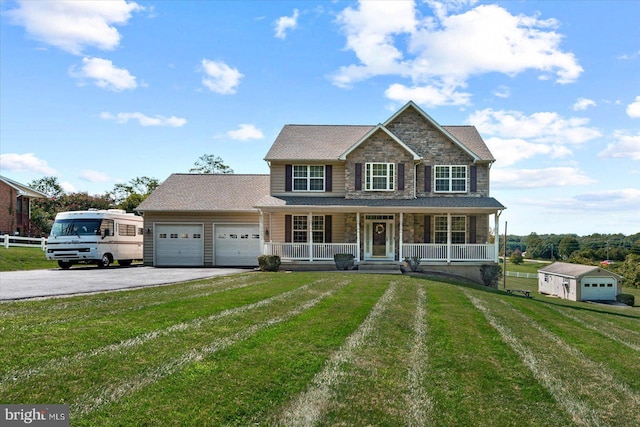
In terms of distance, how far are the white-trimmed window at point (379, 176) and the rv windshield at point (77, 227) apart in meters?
13.4

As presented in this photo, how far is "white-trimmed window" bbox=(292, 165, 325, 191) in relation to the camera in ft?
78.9

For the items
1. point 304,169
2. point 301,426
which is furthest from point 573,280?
point 301,426

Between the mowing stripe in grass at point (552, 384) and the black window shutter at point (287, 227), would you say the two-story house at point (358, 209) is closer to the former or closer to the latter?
the black window shutter at point (287, 227)

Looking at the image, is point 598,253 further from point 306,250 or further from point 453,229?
point 306,250

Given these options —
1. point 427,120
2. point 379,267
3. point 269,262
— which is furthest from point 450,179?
point 269,262

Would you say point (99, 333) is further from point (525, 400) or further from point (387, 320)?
point (525, 400)

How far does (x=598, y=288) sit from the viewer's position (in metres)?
38.0

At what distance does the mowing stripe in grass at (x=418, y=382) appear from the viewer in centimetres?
495

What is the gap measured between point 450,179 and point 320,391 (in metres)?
20.4

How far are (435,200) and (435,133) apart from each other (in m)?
3.80

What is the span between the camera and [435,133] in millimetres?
24438

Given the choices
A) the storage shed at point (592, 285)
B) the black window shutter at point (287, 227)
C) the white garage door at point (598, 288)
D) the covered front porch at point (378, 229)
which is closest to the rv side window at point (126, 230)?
the covered front porch at point (378, 229)

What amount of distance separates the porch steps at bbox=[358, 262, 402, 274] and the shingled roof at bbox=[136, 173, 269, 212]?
6.90m

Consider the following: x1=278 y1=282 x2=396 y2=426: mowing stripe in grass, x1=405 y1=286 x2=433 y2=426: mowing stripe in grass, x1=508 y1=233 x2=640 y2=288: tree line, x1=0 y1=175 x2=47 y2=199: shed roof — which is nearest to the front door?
x1=405 y1=286 x2=433 y2=426: mowing stripe in grass
